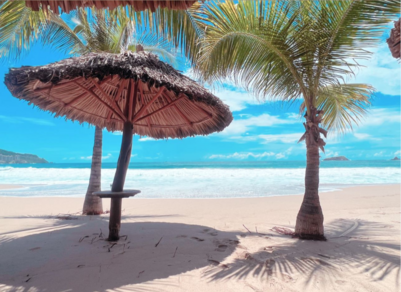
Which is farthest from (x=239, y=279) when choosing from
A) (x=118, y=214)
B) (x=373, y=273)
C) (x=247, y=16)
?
(x=247, y=16)

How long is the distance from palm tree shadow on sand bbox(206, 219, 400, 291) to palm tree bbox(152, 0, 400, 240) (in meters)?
0.49

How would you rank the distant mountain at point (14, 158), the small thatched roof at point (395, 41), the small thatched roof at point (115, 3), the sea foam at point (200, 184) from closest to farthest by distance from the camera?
the small thatched roof at point (395, 41) < the small thatched roof at point (115, 3) < the sea foam at point (200, 184) < the distant mountain at point (14, 158)

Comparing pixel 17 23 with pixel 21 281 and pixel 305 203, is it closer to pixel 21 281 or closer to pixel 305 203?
pixel 21 281

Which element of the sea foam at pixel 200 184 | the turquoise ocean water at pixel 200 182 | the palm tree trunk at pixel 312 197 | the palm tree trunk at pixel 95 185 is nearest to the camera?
the palm tree trunk at pixel 312 197

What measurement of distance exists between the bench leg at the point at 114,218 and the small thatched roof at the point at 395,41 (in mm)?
3348

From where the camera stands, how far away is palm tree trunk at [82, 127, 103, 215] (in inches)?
234

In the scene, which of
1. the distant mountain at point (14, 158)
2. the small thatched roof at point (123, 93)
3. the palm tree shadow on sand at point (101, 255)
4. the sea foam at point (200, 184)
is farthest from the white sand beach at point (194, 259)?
the distant mountain at point (14, 158)

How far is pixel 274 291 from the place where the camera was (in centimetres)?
219

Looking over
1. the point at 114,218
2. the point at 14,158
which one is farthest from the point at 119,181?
the point at 14,158

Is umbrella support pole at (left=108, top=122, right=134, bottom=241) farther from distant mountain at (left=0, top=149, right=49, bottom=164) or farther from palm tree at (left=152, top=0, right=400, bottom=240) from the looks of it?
distant mountain at (left=0, top=149, right=49, bottom=164)

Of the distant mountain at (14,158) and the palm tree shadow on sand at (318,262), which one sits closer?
the palm tree shadow on sand at (318,262)

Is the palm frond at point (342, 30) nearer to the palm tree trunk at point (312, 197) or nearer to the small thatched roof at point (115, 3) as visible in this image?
the palm tree trunk at point (312, 197)

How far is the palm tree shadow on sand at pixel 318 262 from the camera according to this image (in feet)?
7.99

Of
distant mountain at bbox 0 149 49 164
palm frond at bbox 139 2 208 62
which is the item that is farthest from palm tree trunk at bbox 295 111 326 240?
distant mountain at bbox 0 149 49 164
